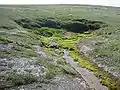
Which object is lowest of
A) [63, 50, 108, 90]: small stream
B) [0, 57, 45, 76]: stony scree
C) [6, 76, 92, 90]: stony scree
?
[63, 50, 108, 90]: small stream

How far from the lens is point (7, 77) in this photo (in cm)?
4109

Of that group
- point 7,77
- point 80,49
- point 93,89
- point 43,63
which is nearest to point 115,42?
point 80,49

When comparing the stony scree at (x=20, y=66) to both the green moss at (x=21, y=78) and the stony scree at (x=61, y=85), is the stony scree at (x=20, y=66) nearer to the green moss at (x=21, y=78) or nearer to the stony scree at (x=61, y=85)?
the green moss at (x=21, y=78)

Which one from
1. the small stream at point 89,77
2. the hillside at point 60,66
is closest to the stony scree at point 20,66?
the hillside at point 60,66

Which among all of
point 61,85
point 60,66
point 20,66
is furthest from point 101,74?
point 20,66

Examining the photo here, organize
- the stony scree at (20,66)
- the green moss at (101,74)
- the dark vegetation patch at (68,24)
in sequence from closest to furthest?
the stony scree at (20,66), the green moss at (101,74), the dark vegetation patch at (68,24)

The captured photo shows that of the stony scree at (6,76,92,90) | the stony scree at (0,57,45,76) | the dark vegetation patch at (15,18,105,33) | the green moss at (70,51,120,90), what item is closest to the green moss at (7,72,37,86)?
the stony scree at (6,76,92,90)

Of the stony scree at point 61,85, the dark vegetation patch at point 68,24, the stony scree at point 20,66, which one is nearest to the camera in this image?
the stony scree at point 61,85

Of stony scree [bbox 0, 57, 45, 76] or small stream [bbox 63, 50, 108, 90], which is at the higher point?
stony scree [bbox 0, 57, 45, 76]

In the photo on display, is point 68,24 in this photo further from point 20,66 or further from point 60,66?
point 20,66

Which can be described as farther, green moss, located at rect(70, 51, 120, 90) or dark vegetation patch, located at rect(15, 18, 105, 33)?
dark vegetation patch, located at rect(15, 18, 105, 33)

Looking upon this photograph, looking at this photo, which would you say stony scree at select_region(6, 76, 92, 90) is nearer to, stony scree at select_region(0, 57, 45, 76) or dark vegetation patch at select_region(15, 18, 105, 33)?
stony scree at select_region(0, 57, 45, 76)

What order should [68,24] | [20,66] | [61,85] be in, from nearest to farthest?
1. [61,85]
2. [20,66]
3. [68,24]

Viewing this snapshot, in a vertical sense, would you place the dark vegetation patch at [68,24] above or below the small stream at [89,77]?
below
